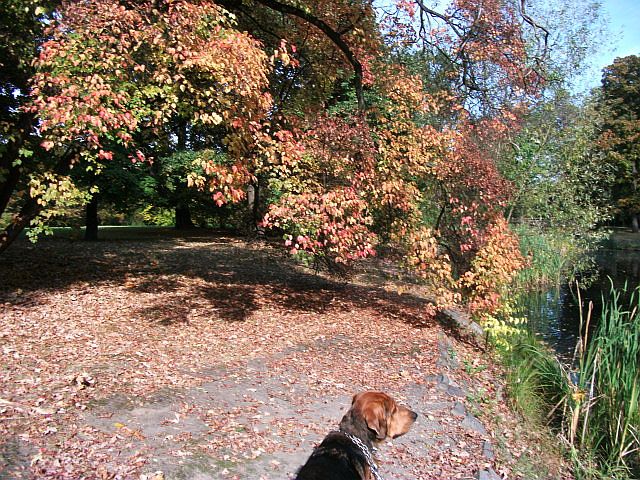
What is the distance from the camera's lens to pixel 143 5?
6520 mm

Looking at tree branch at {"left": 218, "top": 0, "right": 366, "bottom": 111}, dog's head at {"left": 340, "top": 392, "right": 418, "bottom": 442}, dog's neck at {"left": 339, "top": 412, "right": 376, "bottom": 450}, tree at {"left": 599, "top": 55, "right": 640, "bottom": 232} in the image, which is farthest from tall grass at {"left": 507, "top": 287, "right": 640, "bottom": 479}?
tree at {"left": 599, "top": 55, "right": 640, "bottom": 232}

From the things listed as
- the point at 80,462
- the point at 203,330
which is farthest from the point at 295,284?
the point at 80,462

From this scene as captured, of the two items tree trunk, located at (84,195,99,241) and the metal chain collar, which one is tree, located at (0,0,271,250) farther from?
tree trunk, located at (84,195,99,241)

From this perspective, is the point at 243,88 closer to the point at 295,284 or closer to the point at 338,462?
the point at 338,462

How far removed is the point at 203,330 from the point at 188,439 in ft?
11.0

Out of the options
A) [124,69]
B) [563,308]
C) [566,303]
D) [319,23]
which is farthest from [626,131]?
[124,69]

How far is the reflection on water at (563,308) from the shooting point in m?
11.1

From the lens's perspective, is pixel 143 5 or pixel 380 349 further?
pixel 380 349

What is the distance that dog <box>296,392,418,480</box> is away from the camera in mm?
2865

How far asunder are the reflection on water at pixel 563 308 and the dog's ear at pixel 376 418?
5640 millimetres

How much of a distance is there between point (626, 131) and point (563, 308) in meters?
33.0

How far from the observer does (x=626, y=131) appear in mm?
39469

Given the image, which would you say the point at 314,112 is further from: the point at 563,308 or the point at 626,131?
Result: the point at 626,131

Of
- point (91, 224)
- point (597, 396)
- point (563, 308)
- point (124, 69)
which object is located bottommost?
point (563, 308)
